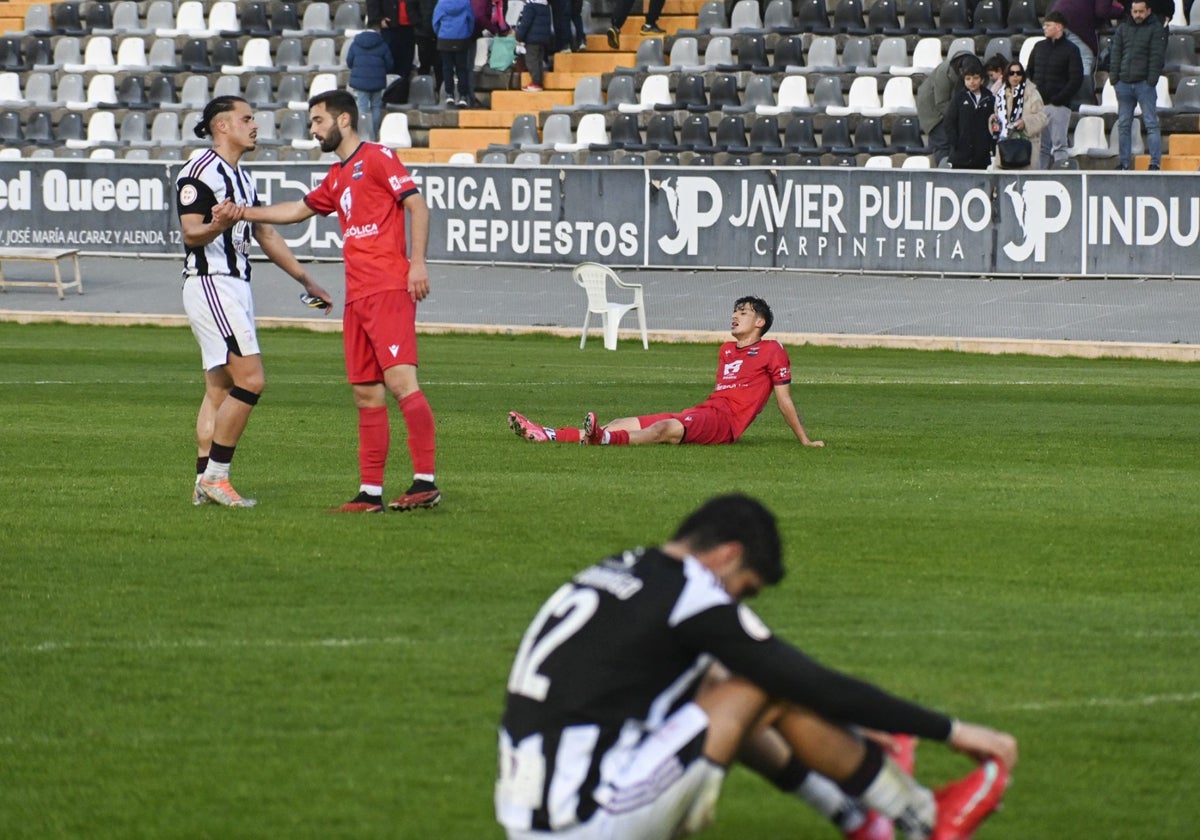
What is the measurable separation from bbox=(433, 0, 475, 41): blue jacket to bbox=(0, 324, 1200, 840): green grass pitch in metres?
16.3

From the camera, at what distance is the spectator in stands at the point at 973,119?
88.9 feet

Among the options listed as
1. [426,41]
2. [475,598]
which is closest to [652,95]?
[426,41]

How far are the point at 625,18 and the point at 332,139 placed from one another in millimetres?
24838

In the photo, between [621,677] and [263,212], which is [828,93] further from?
[621,677]

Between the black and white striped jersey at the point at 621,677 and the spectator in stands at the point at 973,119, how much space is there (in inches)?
905

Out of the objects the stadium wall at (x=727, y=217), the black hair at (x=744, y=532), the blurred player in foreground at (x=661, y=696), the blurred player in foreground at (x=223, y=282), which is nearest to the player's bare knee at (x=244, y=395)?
the blurred player in foreground at (x=223, y=282)

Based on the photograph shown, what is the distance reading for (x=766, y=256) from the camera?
2842 centimetres

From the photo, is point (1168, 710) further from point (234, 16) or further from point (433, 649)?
point (234, 16)

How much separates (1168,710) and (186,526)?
229 inches

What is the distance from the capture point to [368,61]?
33.5 metres

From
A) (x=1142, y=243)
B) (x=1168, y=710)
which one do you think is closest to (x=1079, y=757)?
(x=1168, y=710)

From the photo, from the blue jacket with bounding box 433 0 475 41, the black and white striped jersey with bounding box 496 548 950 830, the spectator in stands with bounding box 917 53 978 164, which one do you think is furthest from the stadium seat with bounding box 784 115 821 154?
the black and white striped jersey with bounding box 496 548 950 830

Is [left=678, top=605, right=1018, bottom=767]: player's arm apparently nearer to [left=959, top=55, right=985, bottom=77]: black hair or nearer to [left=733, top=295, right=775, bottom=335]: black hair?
[left=733, top=295, right=775, bottom=335]: black hair

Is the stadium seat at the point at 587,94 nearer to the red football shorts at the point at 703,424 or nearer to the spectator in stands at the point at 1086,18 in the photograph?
the spectator in stands at the point at 1086,18
